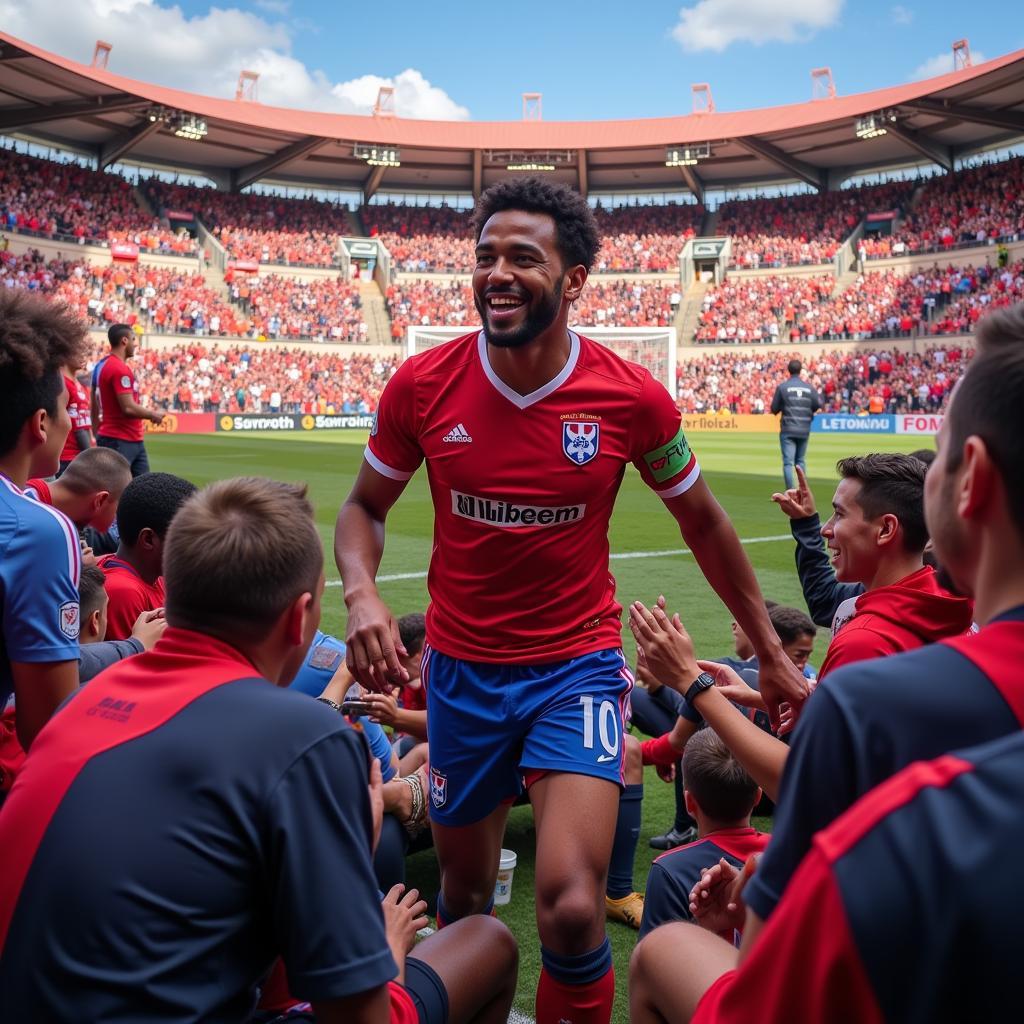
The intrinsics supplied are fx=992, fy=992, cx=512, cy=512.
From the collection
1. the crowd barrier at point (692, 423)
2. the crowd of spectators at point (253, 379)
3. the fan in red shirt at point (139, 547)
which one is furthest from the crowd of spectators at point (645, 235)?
the fan in red shirt at point (139, 547)

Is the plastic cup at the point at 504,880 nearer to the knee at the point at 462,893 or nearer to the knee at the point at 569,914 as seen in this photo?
the knee at the point at 462,893

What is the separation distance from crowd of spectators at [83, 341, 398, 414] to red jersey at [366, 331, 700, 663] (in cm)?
3622

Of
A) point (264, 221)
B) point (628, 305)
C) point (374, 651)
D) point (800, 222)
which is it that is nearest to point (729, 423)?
point (628, 305)

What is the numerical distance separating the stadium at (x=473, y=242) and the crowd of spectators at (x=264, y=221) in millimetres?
126

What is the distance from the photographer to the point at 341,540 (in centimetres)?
361

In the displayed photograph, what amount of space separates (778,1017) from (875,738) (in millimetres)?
381

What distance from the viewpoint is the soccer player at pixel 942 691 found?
1254 mm

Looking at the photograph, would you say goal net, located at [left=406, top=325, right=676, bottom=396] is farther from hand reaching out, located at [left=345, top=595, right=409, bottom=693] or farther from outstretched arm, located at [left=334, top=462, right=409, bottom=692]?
hand reaching out, located at [left=345, top=595, right=409, bottom=693]

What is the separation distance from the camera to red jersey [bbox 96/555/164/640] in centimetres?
452

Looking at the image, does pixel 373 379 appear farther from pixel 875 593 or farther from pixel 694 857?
pixel 875 593

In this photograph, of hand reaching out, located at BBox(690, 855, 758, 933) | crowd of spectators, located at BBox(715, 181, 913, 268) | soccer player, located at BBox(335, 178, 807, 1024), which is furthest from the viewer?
crowd of spectators, located at BBox(715, 181, 913, 268)

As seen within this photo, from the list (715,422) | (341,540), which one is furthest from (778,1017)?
(715,422)

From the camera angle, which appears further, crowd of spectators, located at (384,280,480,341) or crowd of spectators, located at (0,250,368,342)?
crowd of spectators, located at (384,280,480,341)

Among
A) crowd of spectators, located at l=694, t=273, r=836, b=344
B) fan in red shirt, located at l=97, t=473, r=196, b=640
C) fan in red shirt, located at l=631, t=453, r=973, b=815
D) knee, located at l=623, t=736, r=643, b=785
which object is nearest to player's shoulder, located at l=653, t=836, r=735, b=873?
fan in red shirt, located at l=631, t=453, r=973, b=815
